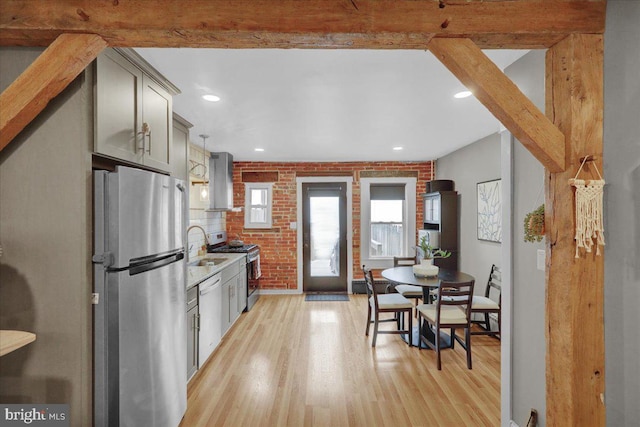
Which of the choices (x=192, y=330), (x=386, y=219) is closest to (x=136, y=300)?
(x=192, y=330)

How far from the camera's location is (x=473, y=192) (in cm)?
427

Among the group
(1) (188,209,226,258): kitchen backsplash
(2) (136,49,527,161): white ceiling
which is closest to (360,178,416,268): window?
(2) (136,49,527,161): white ceiling

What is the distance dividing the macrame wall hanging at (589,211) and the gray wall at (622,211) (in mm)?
116

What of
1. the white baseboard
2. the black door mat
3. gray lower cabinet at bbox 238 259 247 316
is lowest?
the black door mat

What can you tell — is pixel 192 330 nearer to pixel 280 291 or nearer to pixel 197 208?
pixel 197 208

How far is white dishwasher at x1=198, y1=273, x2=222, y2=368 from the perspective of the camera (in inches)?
110

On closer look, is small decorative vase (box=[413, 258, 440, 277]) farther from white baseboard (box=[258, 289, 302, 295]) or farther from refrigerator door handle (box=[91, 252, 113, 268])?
refrigerator door handle (box=[91, 252, 113, 268])

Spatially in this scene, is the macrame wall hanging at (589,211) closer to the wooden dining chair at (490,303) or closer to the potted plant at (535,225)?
the potted plant at (535,225)

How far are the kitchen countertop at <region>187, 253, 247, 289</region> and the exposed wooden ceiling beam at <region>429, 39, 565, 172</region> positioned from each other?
242 centimetres

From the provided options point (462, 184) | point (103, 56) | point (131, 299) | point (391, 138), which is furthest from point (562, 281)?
point (462, 184)

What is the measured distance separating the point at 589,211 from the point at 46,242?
245 cm

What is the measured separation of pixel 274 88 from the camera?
2.40 m

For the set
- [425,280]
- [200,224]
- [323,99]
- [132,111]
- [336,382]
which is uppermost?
[323,99]

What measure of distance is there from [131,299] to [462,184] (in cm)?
440
